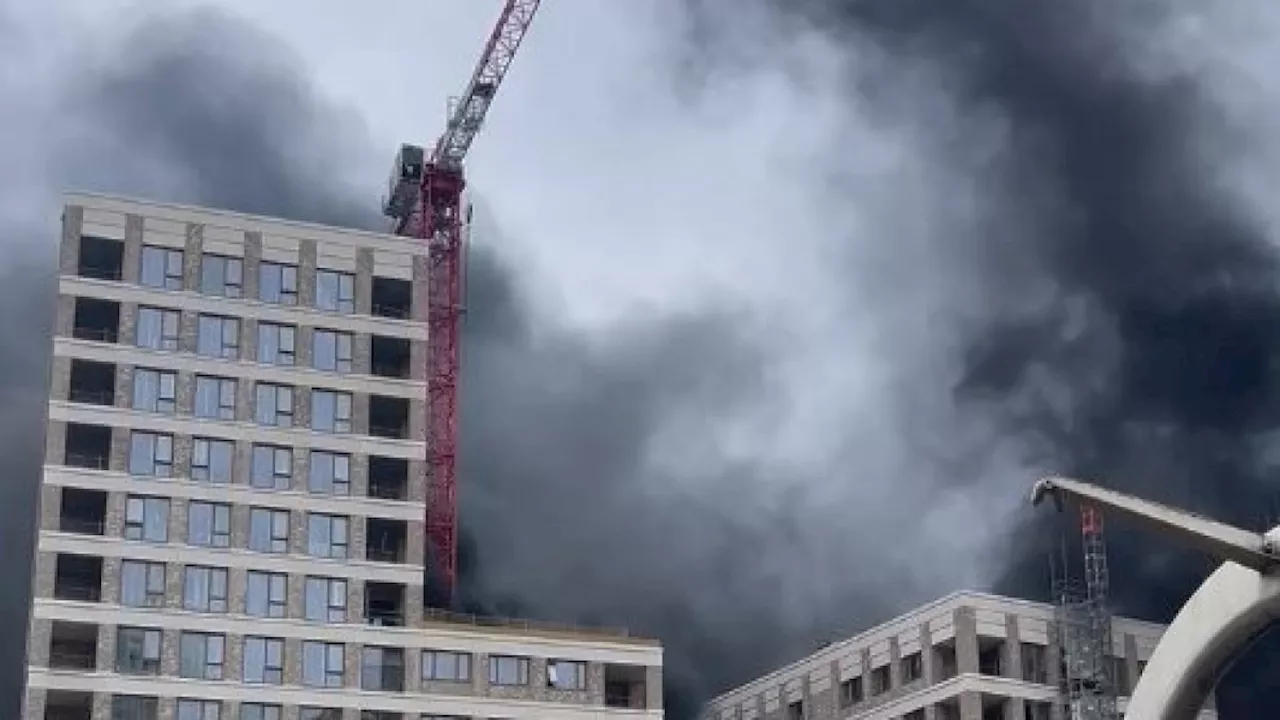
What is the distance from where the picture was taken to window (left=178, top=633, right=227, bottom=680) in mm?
137375

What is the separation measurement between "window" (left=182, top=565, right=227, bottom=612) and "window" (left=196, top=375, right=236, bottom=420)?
32.3ft

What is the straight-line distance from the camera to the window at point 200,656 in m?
137

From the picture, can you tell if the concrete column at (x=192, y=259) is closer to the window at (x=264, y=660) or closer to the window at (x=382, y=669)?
the window at (x=264, y=660)

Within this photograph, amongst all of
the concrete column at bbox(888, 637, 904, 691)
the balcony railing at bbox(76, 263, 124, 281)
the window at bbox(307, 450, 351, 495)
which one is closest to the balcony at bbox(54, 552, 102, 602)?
the window at bbox(307, 450, 351, 495)

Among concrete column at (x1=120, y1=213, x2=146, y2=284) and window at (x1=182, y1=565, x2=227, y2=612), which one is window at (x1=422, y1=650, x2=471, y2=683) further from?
concrete column at (x1=120, y1=213, x2=146, y2=284)

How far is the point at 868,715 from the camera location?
527 ft

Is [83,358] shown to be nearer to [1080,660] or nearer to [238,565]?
[238,565]

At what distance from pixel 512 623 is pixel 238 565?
59.5 feet

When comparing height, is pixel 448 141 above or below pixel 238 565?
above

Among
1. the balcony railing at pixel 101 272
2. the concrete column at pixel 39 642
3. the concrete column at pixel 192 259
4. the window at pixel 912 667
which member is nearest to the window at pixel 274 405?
the concrete column at pixel 192 259

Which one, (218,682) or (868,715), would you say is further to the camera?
(868,715)

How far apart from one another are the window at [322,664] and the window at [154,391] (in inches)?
666

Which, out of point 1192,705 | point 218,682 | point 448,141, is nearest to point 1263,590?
point 1192,705

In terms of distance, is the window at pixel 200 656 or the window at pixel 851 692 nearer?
the window at pixel 200 656
